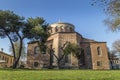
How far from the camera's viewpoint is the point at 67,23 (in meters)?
64.1

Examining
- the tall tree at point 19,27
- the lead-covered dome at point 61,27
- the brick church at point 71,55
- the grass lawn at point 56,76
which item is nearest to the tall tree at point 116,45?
the lead-covered dome at point 61,27

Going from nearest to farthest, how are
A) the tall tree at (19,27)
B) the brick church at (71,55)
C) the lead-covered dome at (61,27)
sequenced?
the tall tree at (19,27) < the brick church at (71,55) < the lead-covered dome at (61,27)

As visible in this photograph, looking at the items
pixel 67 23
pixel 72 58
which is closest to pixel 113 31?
pixel 72 58

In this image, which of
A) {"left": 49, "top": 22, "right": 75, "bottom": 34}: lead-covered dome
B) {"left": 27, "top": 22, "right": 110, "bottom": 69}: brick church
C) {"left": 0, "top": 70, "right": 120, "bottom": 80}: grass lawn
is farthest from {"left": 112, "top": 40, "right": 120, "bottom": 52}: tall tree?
{"left": 0, "top": 70, "right": 120, "bottom": 80}: grass lawn

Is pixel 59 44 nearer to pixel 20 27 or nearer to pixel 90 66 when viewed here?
pixel 90 66

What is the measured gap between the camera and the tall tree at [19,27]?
39.4 m

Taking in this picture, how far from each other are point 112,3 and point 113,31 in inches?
481

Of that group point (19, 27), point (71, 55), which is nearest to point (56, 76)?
point (19, 27)

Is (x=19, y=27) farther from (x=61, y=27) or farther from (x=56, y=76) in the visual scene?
(x=56, y=76)

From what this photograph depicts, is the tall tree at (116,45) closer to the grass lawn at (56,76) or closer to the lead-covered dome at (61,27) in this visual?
the lead-covered dome at (61,27)

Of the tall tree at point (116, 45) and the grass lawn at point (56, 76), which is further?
the tall tree at point (116, 45)

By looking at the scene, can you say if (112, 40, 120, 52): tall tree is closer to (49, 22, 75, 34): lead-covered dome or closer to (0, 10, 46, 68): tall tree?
(49, 22, 75, 34): lead-covered dome

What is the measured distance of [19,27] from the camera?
4141 cm

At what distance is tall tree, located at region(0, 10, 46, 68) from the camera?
39.4m
